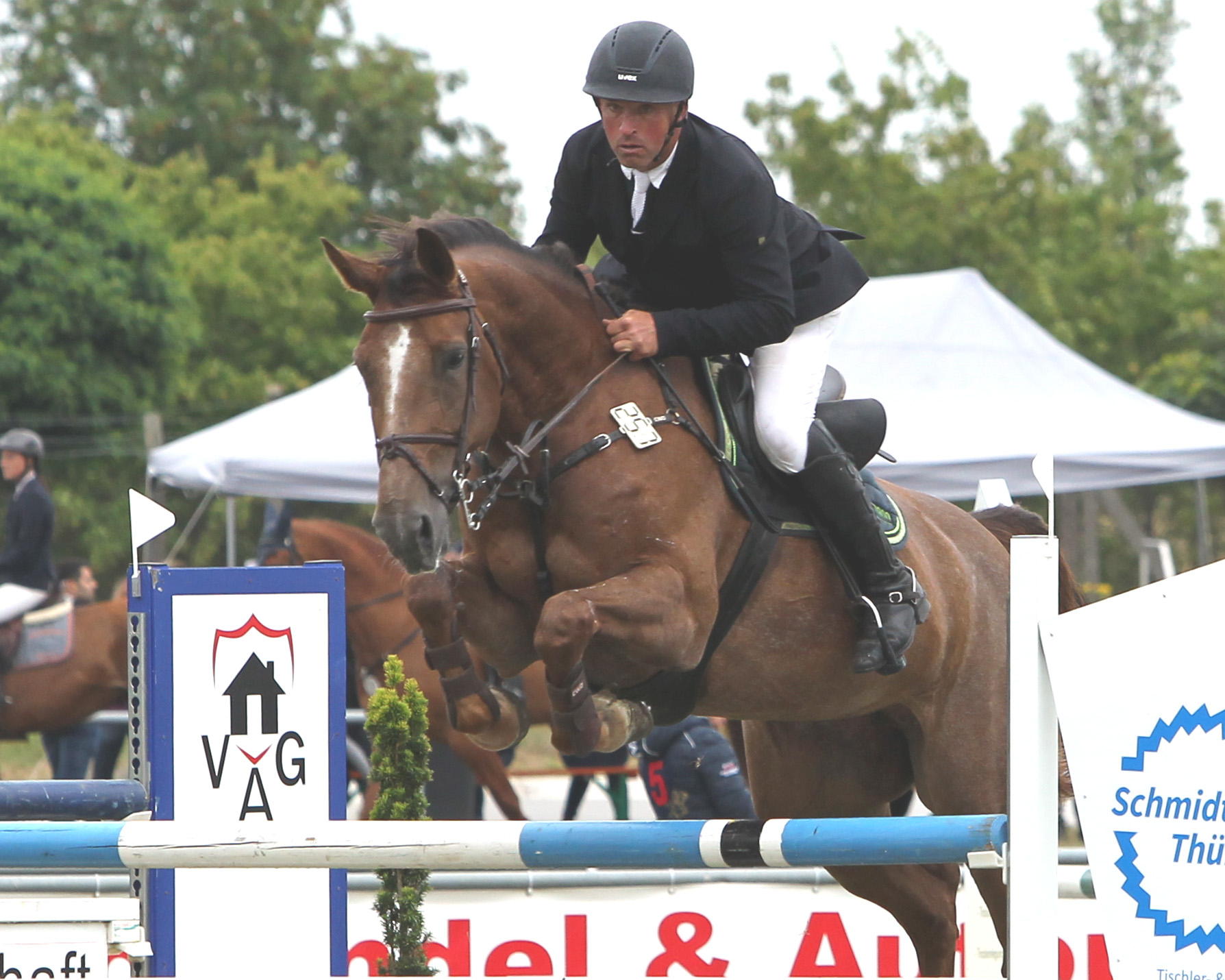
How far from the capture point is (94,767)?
9336 millimetres

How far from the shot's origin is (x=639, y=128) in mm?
3316

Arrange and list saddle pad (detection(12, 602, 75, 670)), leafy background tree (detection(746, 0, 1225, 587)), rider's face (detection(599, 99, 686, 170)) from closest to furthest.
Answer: rider's face (detection(599, 99, 686, 170)) < saddle pad (detection(12, 602, 75, 670)) < leafy background tree (detection(746, 0, 1225, 587))

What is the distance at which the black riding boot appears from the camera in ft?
11.6

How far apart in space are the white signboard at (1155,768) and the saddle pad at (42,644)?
7.72 meters

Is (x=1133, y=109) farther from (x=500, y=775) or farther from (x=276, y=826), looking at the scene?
(x=276, y=826)

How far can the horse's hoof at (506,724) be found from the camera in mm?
3332

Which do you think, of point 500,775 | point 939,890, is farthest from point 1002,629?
point 500,775

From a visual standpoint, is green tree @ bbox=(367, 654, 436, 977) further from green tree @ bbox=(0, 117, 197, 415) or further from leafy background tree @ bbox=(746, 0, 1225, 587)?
leafy background tree @ bbox=(746, 0, 1225, 587)

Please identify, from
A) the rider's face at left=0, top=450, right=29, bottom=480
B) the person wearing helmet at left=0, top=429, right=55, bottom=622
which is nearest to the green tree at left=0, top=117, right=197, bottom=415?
the rider's face at left=0, top=450, right=29, bottom=480

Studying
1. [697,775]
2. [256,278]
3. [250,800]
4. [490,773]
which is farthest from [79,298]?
[250,800]

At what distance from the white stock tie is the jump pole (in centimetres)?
136

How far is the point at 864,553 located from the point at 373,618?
547 centimetres

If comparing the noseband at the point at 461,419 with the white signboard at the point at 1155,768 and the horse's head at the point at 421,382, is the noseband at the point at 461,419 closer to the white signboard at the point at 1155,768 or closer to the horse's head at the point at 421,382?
the horse's head at the point at 421,382

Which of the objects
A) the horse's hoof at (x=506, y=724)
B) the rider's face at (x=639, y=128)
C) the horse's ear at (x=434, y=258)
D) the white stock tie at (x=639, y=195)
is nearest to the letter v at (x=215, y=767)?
the horse's hoof at (x=506, y=724)
